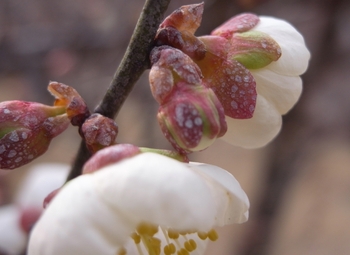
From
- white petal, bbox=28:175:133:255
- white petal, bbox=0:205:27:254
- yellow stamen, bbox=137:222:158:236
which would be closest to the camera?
white petal, bbox=28:175:133:255

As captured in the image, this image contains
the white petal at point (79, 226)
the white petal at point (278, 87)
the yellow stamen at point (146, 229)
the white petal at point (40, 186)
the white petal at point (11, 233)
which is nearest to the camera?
the white petal at point (79, 226)

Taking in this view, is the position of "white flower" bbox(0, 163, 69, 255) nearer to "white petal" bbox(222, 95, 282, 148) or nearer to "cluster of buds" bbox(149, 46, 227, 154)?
"white petal" bbox(222, 95, 282, 148)

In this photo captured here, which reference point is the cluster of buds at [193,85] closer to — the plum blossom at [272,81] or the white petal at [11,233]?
the plum blossom at [272,81]

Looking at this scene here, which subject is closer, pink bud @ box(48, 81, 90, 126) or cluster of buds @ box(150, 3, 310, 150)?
cluster of buds @ box(150, 3, 310, 150)

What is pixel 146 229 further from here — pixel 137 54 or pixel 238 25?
pixel 238 25

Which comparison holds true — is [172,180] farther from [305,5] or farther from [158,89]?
→ [305,5]

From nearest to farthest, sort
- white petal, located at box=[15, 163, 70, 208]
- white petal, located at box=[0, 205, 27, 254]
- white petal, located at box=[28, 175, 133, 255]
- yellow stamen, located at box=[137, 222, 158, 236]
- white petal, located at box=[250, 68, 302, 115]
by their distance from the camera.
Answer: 1. white petal, located at box=[28, 175, 133, 255]
2. yellow stamen, located at box=[137, 222, 158, 236]
3. white petal, located at box=[250, 68, 302, 115]
4. white petal, located at box=[0, 205, 27, 254]
5. white petal, located at box=[15, 163, 70, 208]

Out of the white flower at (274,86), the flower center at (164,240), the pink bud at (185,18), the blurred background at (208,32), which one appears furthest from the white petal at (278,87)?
the blurred background at (208,32)

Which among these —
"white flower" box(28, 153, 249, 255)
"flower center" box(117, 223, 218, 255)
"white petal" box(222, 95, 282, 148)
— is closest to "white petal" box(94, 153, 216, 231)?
"white flower" box(28, 153, 249, 255)
